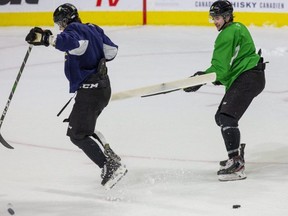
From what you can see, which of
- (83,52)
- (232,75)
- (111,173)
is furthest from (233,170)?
(83,52)

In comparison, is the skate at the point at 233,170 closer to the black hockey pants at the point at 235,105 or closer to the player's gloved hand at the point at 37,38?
the black hockey pants at the point at 235,105

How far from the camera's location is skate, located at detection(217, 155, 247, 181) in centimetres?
466

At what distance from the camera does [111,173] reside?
4477 mm

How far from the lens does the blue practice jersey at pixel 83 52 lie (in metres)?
4.35

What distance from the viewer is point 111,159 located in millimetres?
4527

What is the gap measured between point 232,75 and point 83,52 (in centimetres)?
95

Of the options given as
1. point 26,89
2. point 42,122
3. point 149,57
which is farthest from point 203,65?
point 42,122

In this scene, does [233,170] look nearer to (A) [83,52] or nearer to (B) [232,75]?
(B) [232,75]

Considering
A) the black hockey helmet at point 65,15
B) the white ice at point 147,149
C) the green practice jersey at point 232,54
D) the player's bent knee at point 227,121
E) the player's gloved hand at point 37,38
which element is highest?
the black hockey helmet at point 65,15

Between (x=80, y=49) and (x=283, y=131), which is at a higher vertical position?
(x=80, y=49)

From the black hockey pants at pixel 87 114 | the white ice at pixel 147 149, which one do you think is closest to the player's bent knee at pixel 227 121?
the white ice at pixel 147 149

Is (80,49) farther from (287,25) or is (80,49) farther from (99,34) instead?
(287,25)

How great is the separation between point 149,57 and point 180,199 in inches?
184

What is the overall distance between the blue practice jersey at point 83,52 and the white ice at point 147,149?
25.9 inches
